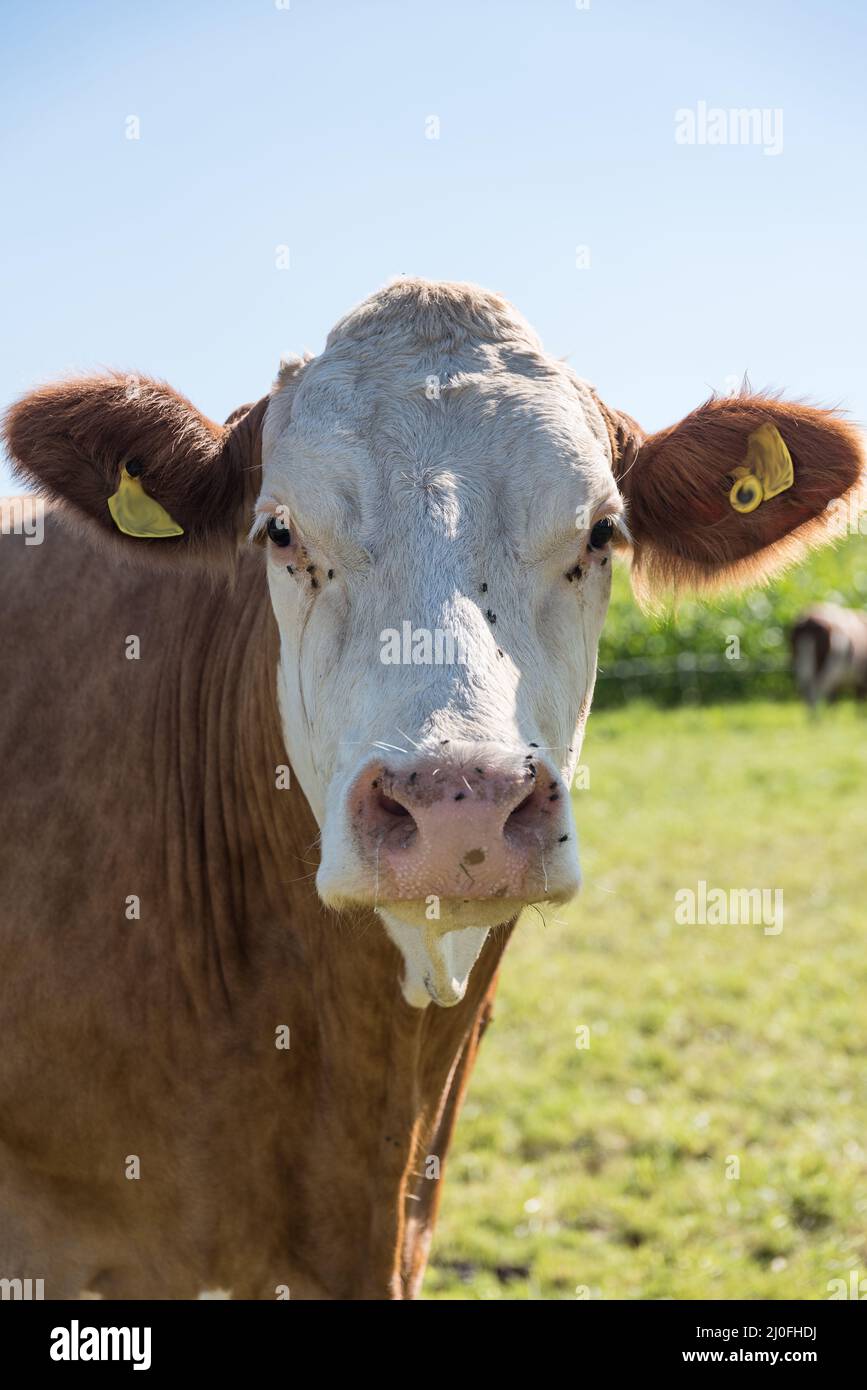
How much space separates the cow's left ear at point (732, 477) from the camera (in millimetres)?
3375

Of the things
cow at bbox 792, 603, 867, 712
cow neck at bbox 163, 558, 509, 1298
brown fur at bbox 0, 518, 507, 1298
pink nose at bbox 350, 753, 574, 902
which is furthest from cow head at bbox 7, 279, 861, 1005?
cow at bbox 792, 603, 867, 712

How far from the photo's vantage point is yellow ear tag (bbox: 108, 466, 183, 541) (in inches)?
125

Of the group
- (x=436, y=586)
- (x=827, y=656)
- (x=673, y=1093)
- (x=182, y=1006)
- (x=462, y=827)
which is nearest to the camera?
(x=462, y=827)

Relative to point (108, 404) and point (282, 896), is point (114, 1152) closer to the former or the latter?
point (282, 896)

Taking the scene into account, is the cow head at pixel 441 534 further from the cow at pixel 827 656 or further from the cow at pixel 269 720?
the cow at pixel 827 656

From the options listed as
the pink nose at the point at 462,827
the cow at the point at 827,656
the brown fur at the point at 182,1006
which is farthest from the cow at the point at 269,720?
the cow at the point at 827,656

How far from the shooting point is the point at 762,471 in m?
3.44

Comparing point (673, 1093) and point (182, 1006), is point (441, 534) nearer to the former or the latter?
point (182, 1006)

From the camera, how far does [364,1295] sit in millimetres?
3207

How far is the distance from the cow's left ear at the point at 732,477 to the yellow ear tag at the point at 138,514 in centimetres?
116

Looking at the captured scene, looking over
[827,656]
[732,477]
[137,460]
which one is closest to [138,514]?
[137,460]

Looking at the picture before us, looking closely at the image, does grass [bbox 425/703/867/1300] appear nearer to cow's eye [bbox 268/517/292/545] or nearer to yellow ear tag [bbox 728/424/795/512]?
cow's eye [bbox 268/517/292/545]

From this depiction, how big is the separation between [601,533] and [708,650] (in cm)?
1968
